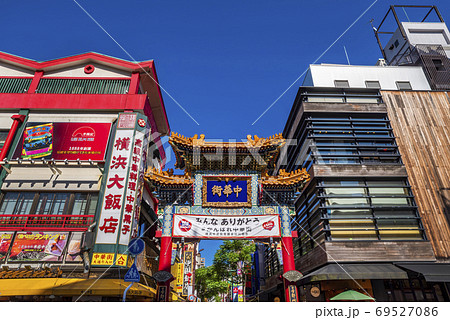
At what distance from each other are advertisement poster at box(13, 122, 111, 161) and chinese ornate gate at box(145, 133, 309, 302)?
473cm

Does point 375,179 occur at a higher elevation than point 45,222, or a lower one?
higher

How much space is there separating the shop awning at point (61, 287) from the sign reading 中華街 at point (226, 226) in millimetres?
3745

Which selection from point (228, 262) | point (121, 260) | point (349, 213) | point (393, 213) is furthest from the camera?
point (228, 262)

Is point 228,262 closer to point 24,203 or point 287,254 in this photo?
point 287,254

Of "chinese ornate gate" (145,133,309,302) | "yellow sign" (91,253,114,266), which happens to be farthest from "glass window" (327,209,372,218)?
"yellow sign" (91,253,114,266)

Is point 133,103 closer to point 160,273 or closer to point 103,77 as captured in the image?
point 103,77

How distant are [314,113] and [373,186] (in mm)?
6388

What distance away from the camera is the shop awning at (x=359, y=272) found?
1246 centimetres

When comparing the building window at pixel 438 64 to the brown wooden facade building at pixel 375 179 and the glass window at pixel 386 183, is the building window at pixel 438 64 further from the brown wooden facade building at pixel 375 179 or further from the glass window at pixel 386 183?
the glass window at pixel 386 183

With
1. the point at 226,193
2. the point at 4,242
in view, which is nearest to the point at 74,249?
the point at 4,242

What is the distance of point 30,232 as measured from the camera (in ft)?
46.2

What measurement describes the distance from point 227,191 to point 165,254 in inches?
188

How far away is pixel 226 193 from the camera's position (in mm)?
14992
